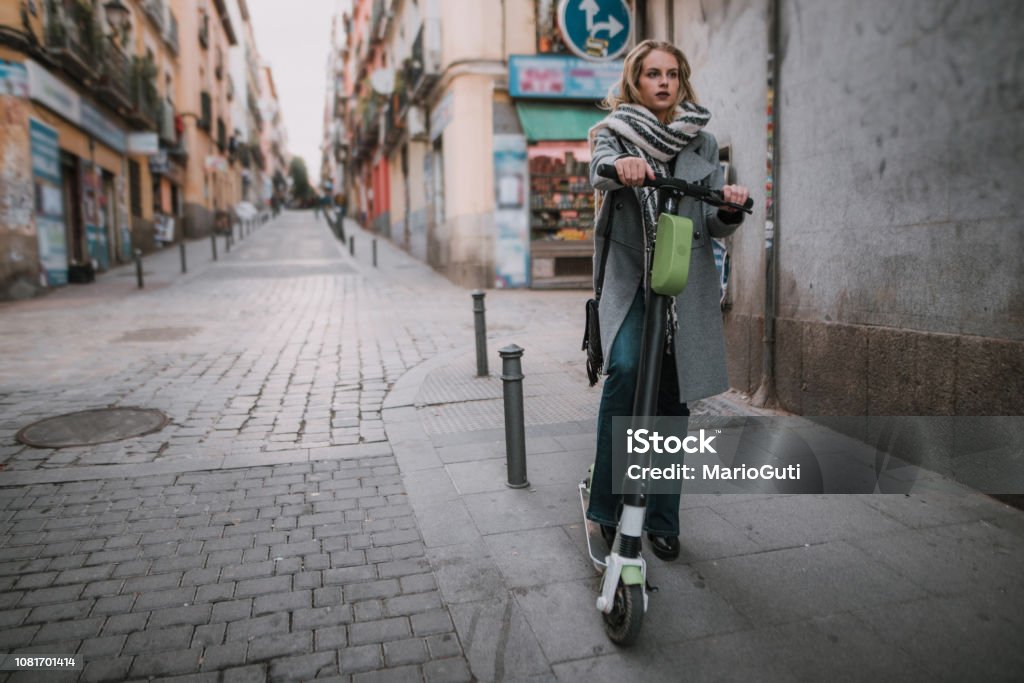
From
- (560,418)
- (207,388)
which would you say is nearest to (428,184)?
(207,388)

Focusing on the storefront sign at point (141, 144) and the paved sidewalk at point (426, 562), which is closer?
the paved sidewalk at point (426, 562)

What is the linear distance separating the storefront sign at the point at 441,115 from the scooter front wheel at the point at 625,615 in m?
15.1

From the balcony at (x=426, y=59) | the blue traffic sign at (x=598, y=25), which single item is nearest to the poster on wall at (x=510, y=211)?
the balcony at (x=426, y=59)

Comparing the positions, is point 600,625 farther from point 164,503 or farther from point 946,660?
point 164,503

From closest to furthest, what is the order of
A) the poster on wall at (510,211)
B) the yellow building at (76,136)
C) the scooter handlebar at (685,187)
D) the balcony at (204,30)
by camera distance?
the scooter handlebar at (685,187)
the yellow building at (76,136)
the poster on wall at (510,211)
the balcony at (204,30)

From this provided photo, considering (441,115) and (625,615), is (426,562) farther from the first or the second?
(441,115)

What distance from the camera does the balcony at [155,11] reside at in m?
24.5

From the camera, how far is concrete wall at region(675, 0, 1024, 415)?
3.39 meters

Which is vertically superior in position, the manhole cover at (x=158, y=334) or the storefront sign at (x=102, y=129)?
the storefront sign at (x=102, y=129)

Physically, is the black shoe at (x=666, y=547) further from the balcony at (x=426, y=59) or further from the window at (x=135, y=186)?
the window at (x=135, y=186)

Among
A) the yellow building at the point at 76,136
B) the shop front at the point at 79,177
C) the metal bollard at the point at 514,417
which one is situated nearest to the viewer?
the metal bollard at the point at 514,417
